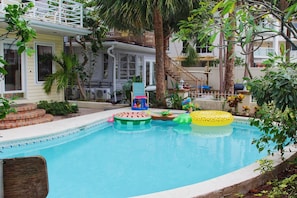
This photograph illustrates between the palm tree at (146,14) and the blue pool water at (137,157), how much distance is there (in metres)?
4.51

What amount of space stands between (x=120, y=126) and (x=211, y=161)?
16.9 ft

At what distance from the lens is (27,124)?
10.6 m

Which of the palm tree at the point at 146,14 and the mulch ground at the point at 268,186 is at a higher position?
the palm tree at the point at 146,14

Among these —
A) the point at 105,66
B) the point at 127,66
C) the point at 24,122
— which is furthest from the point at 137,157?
the point at 127,66

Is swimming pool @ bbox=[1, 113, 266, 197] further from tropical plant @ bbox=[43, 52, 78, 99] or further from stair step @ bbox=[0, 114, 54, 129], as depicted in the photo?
tropical plant @ bbox=[43, 52, 78, 99]

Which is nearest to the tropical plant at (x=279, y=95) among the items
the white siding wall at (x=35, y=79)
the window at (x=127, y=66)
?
the white siding wall at (x=35, y=79)

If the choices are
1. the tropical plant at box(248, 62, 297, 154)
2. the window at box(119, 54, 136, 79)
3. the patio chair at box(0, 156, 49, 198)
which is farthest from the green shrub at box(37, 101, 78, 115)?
the patio chair at box(0, 156, 49, 198)

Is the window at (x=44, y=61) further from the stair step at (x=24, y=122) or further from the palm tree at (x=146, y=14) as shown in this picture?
the palm tree at (x=146, y=14)

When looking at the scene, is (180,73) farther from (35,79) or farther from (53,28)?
(53,28)

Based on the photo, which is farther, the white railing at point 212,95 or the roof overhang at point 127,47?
the roof overhang at point 127,47

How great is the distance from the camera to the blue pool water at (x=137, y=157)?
6016 mm

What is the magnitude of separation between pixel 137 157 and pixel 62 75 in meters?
7.30

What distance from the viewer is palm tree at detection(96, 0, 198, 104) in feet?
42.1

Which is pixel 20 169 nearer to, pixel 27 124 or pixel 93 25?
pixel 27 124
